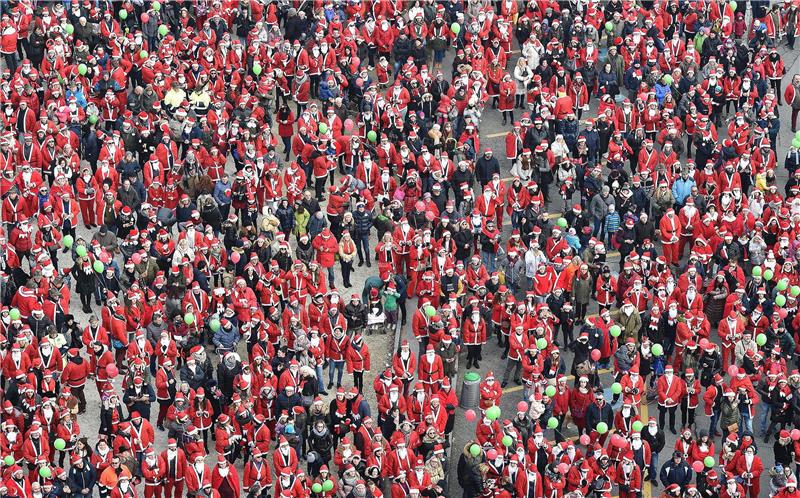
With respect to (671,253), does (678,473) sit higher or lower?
lower

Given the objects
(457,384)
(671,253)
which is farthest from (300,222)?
(671,253)

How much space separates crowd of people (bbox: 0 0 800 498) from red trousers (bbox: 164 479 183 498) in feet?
0.25

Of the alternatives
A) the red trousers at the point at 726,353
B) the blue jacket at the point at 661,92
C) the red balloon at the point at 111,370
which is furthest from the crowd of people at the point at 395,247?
the red balloon at the point at 111,370

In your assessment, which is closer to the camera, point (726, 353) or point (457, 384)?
point (726, 353)

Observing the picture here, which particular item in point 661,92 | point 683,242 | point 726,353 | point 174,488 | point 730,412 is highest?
point 661,92

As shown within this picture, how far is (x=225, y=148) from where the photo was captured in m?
45.8

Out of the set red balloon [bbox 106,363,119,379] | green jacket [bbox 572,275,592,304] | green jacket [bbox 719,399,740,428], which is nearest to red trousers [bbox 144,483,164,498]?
red balloon [bbox 106,363,119,379]

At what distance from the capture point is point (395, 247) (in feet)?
138

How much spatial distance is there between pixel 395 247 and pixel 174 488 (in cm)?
767

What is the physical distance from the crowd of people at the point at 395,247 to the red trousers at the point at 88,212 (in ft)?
0.14

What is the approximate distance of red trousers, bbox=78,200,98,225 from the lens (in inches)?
1726

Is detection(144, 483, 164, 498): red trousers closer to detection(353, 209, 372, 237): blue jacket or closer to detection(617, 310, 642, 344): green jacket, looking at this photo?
detection(353, 209, 372, 237): blue jacket

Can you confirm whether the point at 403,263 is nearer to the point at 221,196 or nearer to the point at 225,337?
the point at 221,196

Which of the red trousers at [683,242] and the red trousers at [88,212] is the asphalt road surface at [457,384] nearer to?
the red trousers at [88,212]
